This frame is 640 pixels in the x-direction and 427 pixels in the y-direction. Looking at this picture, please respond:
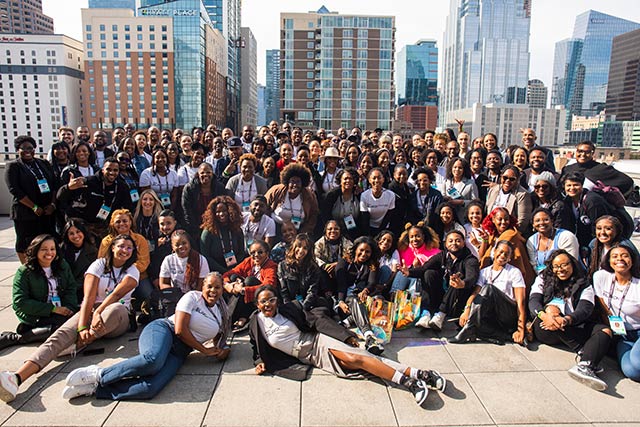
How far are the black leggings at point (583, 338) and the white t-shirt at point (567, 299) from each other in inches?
6.8

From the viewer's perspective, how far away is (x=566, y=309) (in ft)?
14.5

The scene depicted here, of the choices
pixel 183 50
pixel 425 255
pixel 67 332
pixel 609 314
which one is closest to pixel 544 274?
pixel 609 314

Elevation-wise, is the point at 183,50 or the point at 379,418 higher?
the point at 183,50

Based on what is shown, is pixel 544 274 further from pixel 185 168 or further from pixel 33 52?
pixel 33 52

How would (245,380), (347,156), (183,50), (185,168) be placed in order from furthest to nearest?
(183,50)
(347,156)
(185,168)
(245,380)

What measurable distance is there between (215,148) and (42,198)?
273cm

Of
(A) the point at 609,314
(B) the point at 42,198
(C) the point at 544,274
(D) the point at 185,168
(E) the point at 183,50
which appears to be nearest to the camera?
(A) the point at 609,314

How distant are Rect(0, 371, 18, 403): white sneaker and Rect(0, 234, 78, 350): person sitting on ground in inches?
40.3

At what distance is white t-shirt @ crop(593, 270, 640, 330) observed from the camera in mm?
4121

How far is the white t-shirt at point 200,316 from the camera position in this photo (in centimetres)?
407

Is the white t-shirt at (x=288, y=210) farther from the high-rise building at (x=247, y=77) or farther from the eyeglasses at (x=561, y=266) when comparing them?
the high-rise building at (x=247, y=77)

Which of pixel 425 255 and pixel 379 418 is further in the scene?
pixel 425 255

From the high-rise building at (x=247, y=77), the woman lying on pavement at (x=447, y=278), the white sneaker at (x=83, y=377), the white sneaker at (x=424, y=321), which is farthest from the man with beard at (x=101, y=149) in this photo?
the high-rise building at (x=247, y=77)

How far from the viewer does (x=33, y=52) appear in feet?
335
